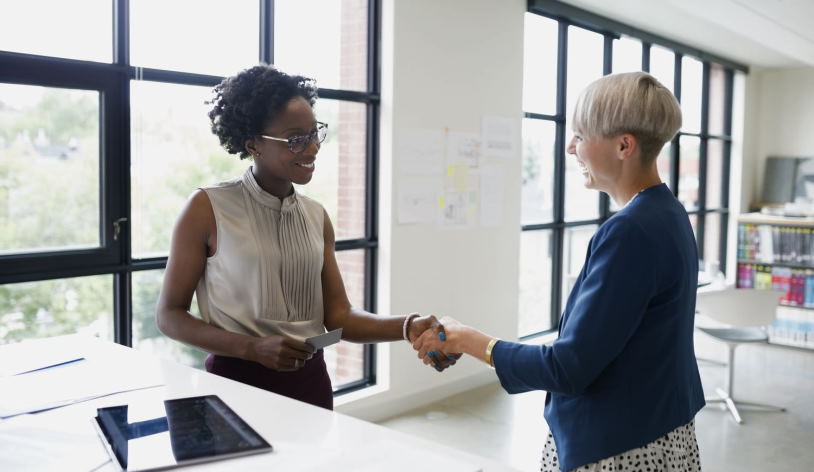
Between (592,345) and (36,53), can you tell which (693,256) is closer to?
(592,345)

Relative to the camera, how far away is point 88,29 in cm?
288

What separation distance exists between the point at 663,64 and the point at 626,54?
87cm

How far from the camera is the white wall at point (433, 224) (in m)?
4.18

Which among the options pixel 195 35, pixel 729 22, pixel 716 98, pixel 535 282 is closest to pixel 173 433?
pixel 195 35

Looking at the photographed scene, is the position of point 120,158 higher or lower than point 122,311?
higher

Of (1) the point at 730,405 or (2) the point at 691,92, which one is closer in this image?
(1) the point at 730,405

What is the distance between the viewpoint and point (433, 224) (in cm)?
448

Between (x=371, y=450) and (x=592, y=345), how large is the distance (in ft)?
1.57

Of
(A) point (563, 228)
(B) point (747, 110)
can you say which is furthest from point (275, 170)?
(B) point (747, 110)

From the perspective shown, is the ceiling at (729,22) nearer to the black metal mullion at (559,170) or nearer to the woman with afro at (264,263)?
the black metal mullion at (559,170)

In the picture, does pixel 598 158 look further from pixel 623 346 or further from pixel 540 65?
pixel 540 65

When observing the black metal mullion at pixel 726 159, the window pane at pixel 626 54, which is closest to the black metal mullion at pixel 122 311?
the window pane at pixel 626 54

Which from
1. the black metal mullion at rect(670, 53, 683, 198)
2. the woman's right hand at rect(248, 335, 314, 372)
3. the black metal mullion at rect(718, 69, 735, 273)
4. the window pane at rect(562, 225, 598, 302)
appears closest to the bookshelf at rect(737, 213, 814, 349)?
the black metal mullion at rect(718, 69, 735, 273)

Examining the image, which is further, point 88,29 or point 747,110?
point 747,110
